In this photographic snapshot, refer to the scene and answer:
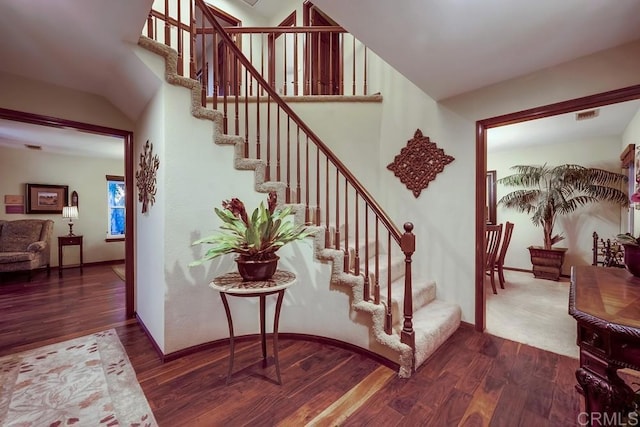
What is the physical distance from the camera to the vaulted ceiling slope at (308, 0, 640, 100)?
4.78 ft

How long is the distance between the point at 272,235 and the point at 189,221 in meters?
0.81

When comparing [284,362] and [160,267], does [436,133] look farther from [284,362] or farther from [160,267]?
[160,267]

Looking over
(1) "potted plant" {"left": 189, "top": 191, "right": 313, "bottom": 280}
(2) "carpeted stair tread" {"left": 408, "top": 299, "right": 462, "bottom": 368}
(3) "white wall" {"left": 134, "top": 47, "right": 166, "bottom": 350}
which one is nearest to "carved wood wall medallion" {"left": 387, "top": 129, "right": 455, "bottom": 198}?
(2) "carpeted stair tread" {"left": 408, "top": 299, "right": 462, "bottom": 368}

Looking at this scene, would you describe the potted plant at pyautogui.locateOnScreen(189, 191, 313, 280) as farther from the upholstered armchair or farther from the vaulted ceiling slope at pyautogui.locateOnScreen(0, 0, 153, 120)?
the upholstered armchair

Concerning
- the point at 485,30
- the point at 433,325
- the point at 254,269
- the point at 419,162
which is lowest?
the point at 433,325

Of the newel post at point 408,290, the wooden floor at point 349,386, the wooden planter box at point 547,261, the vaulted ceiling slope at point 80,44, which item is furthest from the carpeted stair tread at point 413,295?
the wooden planter box at point 547,261

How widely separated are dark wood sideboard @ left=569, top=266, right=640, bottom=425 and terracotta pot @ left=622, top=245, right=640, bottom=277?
1.43 feet

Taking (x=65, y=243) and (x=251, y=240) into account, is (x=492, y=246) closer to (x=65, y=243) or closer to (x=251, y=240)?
(x=251, y=240)

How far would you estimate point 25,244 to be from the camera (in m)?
4.57

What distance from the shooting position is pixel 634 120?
10.7ft

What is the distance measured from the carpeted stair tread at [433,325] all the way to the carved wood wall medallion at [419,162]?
116cm

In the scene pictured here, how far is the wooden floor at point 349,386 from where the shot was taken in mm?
1446

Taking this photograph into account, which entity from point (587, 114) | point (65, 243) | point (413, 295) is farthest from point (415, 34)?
point (65, 243)

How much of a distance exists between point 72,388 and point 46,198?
533 centimetres
